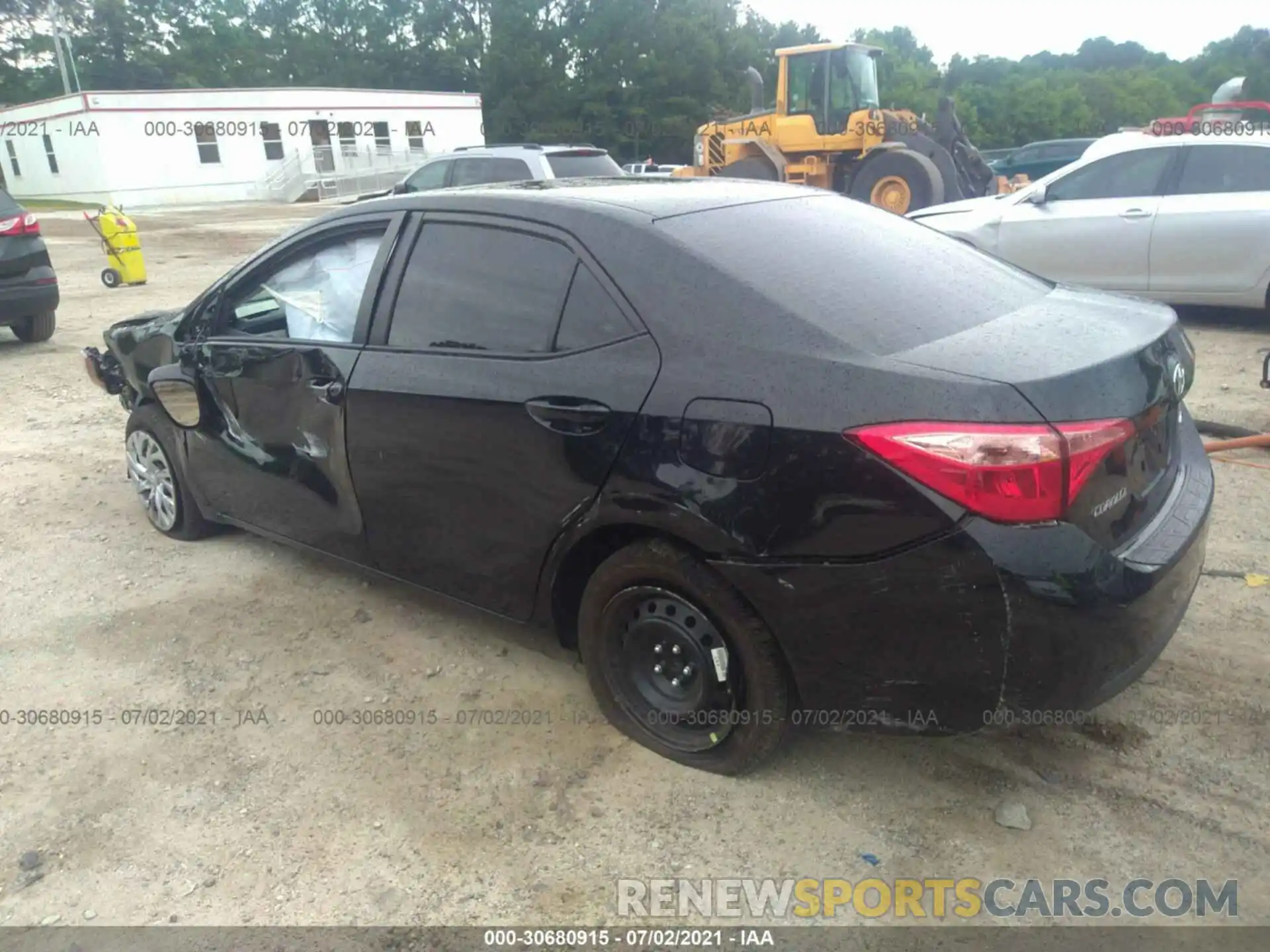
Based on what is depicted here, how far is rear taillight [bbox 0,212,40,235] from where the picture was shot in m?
8.88

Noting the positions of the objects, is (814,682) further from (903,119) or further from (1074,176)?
(903,119)

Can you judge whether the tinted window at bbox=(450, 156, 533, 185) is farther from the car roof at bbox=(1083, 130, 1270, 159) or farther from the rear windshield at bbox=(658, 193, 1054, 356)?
the rear windshield at bbox=(658, 193, 1054, 356)

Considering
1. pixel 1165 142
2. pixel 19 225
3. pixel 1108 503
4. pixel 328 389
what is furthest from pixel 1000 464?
pixel 19 225

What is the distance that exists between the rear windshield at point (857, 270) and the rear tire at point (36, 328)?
897 centimetres

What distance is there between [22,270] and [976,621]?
9.67 meters

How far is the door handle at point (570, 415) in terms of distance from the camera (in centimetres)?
277

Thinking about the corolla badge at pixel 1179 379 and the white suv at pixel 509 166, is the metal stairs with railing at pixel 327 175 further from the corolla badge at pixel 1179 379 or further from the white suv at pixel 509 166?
the corolla badge at pixel 1179 379

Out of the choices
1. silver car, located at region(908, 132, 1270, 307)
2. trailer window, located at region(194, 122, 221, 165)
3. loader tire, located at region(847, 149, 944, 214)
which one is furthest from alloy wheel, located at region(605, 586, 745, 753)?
trailer window, located at region(194, 122, 221, 165)

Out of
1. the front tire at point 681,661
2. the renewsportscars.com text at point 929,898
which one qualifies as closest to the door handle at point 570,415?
the front tire at point 681,661

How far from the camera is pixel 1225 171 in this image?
781cm

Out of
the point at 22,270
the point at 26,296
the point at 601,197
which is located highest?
the point at 601,197

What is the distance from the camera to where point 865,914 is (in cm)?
244

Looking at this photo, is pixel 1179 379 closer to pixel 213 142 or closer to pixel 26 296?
pixel 26 296

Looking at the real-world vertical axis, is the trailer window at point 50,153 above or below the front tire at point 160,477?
above
